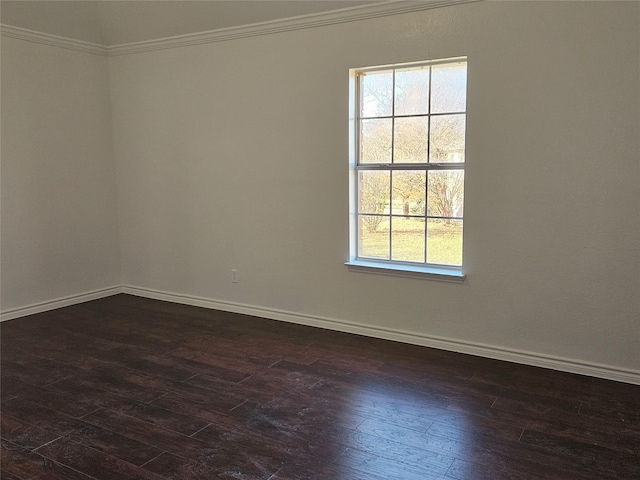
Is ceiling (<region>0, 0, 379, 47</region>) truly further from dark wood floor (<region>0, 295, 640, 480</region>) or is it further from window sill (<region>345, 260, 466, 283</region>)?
dark wood floor (<region>0, 295, 640, 480</region>)

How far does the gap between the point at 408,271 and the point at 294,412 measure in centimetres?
151

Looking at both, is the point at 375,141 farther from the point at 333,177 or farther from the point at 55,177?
the point at 55,177

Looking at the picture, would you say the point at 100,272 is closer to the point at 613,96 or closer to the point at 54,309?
the point at 54,309

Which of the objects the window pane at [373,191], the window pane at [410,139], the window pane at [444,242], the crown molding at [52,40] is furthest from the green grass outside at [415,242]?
the crown molding at [52,40]

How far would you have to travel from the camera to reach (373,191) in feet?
13.5

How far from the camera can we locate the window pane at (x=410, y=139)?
384 centimetres

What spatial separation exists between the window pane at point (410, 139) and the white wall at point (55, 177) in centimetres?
316

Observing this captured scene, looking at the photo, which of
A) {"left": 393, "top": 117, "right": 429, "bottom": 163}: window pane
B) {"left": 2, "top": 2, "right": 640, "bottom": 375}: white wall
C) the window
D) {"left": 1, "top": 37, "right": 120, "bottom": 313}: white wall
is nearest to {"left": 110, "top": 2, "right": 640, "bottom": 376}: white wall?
{"left": 2, "top": 2, "right": 640, "bottom": 375}: white wall

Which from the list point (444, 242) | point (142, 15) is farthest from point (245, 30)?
point (444, 242)

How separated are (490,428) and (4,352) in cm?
341

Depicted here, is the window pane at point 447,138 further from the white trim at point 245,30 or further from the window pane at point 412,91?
the white trim at point 245,30

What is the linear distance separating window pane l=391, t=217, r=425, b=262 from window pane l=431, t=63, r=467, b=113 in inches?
33.4

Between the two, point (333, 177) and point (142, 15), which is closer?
point (333, 177)

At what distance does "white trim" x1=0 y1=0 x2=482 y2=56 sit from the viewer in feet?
12.1
